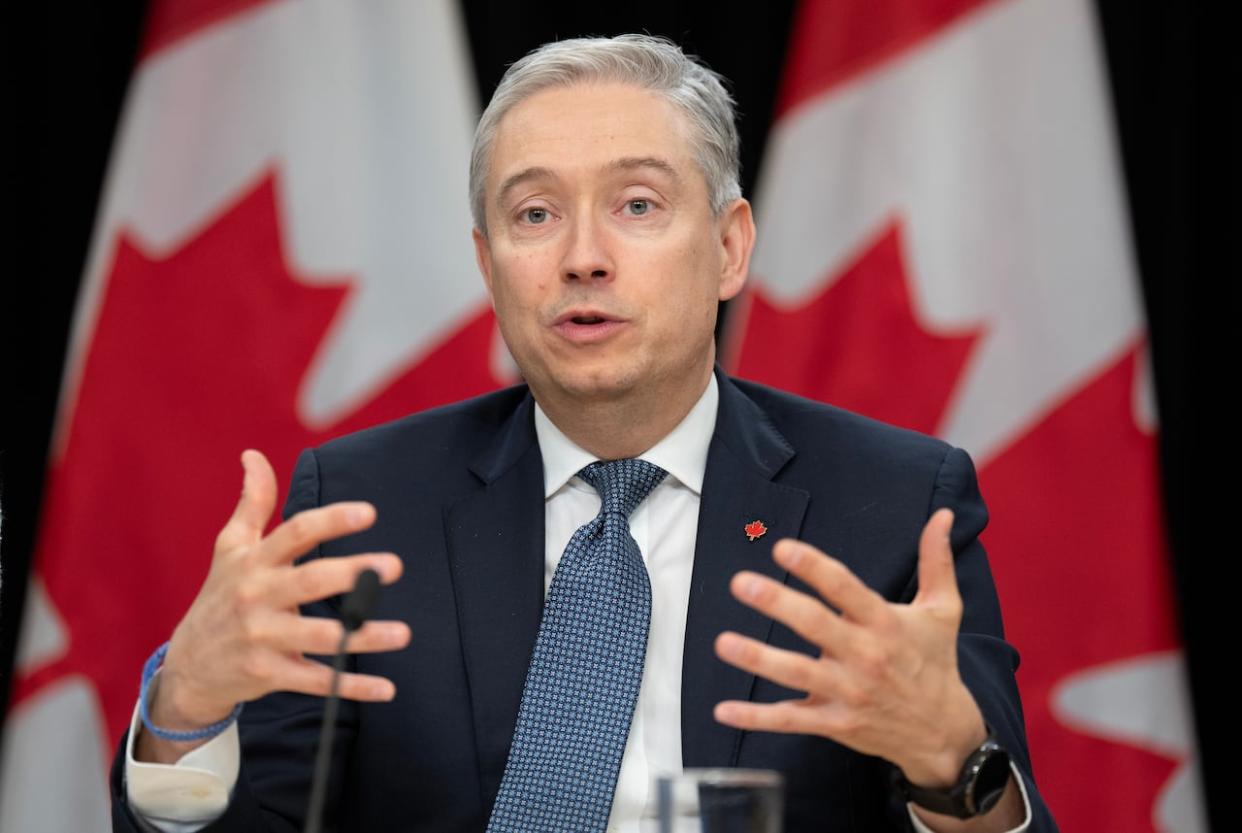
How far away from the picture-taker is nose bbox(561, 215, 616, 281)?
238 centimetres

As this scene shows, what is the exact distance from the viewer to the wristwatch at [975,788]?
1851mm

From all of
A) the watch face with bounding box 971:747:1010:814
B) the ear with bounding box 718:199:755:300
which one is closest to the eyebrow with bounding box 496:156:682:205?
the ear with bounding box 718:199:755:300

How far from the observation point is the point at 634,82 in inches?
99.5

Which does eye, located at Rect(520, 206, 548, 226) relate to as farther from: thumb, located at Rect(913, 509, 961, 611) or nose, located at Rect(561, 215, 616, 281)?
thumb, located at Rect(913, 509, 961, 611)

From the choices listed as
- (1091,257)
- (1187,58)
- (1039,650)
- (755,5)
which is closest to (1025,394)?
(1091,257)

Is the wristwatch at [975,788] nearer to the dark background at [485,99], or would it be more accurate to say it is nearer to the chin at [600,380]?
the chin at [600,380]

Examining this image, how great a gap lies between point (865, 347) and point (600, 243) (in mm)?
1118

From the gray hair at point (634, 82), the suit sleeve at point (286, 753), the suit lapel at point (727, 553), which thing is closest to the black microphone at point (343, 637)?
the suit sleeve at point (286, 753)

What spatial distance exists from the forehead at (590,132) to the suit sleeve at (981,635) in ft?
2.14

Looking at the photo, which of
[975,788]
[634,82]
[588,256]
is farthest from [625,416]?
[975,788]

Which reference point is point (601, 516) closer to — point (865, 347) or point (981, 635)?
point (981, 635)

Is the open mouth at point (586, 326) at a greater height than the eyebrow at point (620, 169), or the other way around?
the eyebrow at point (620, 169)

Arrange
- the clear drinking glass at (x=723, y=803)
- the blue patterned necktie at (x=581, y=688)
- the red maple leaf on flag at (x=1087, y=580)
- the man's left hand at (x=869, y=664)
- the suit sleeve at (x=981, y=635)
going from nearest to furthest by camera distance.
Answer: the clear drinking glass at (x=723, y=803), the man's left hand at (x=869, y=664), the suit sleeve at (x=981, y=635), the blue patterned necktie at (x=581, y=688), the red maple leaf on flag at (x=1087, y=580)

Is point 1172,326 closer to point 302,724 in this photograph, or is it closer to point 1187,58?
point 1187,58
